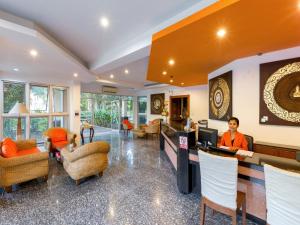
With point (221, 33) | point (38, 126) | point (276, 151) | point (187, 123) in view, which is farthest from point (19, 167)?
point (276, 151)

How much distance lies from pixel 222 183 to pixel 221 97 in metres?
2.81

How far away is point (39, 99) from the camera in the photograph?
6.00m

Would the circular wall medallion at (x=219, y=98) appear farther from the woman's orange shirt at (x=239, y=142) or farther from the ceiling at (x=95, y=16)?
the ceiling at (x=95, y=16)

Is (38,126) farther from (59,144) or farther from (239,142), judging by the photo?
(239,142)

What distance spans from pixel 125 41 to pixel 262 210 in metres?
3.49

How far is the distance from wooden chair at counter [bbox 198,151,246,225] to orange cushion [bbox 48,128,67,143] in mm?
4800

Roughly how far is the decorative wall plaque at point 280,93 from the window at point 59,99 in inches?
266

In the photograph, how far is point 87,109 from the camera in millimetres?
8555

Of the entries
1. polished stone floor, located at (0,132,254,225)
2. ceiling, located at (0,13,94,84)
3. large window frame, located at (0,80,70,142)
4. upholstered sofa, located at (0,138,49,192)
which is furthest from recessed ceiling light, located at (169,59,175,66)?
large window frame, located at (0,80,70,142)

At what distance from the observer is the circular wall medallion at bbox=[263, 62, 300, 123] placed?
103 inches

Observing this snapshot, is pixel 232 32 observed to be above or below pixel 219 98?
above

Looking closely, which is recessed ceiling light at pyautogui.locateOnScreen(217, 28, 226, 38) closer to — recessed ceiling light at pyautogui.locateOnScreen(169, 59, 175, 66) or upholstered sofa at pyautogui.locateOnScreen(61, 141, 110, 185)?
recessed ceiling light at pyautogui.locateOnScreen(169, 59, 175, 66)

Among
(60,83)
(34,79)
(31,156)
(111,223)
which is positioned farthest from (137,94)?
(111,223)

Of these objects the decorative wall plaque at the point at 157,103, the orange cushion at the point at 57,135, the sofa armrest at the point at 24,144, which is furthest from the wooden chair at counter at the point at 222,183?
the decorative wall plaque at the point at 157,103
